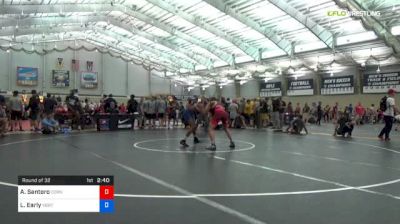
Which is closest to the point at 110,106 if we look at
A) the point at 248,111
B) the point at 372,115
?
the point at 248,111

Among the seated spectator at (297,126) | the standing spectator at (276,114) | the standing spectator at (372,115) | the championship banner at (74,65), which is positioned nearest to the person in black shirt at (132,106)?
the standing spectator at (276,114)

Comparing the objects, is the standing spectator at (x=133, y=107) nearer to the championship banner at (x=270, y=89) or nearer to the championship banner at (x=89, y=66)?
the championship banner at (x=270, y=89)

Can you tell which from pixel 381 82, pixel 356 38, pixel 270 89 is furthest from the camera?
pixel 270 89

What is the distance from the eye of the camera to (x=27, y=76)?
1465 inches

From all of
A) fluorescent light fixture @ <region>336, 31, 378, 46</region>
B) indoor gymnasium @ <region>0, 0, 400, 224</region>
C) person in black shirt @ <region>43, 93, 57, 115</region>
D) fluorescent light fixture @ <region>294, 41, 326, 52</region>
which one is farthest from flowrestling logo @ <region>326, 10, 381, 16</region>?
person in black shirt @ <region>43, 93, 57, 115</region>

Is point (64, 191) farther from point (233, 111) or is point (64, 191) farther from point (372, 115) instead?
point (372, 115)

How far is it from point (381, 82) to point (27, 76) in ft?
107

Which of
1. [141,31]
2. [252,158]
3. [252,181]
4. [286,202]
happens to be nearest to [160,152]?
[252,158]

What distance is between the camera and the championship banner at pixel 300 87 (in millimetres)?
34281

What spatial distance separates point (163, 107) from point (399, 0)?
1379 centimetres

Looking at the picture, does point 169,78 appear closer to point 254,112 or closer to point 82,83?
point 82,83

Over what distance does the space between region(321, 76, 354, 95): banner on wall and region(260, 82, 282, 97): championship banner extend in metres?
4.92

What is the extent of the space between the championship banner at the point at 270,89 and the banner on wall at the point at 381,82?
348 inches

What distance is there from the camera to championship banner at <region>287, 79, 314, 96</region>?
34281 millimetres
